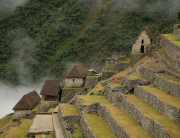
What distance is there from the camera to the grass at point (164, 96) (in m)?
15.2

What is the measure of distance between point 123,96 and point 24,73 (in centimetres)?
4728

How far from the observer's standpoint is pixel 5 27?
75.8 meters

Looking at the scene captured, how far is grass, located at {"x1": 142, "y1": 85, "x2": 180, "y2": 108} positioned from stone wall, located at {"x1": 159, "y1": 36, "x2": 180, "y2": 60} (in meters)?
4.51

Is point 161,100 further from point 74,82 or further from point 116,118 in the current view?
point 74,82

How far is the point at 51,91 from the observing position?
33844 millimetres

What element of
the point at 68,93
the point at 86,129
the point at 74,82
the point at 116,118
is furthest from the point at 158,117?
the point at 74,82

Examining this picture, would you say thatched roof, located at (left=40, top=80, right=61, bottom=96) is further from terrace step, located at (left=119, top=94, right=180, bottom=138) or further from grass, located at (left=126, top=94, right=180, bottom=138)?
grass, located at (left=126, top=94, right=180, bottom=138)

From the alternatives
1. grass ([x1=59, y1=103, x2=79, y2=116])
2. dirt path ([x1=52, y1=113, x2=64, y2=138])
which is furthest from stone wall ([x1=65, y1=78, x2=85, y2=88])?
grass ([x1=59, y1=103, x2=79, y2=116])

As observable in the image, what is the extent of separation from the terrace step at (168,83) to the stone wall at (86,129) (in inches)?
172

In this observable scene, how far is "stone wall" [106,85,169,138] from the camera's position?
534 inches

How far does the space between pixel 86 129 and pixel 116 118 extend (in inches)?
84.2

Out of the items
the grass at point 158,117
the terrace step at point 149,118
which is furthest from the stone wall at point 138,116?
the grass at point 158,117

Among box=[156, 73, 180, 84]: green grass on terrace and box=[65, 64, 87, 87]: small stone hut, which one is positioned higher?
box=[156, 73, 180, 84]: green grass on terrace

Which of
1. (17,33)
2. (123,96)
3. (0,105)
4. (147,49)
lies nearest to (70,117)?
(123,96)
